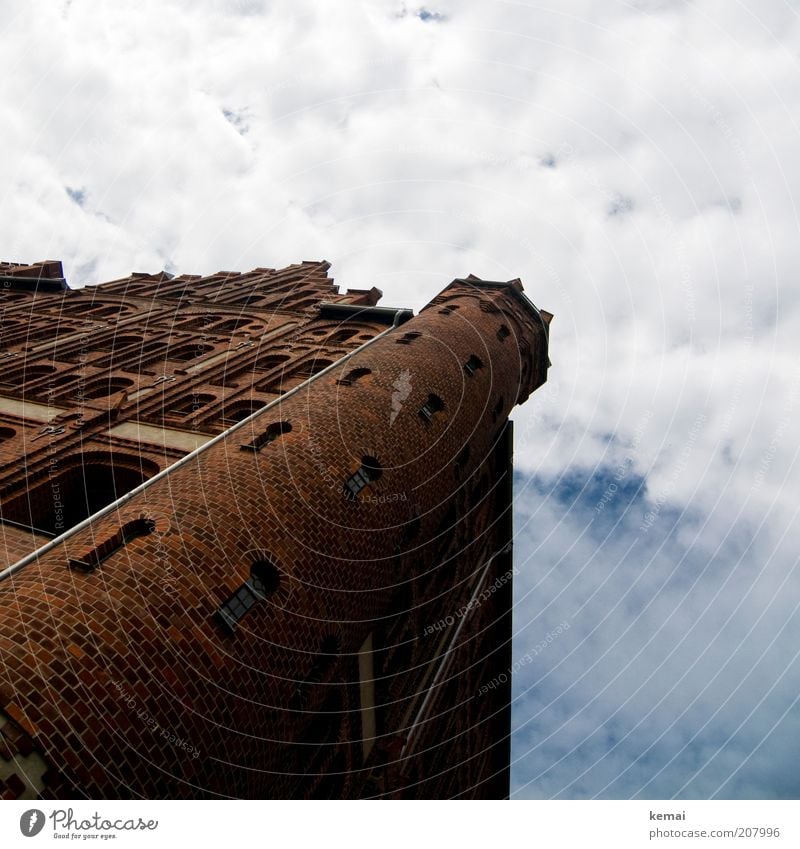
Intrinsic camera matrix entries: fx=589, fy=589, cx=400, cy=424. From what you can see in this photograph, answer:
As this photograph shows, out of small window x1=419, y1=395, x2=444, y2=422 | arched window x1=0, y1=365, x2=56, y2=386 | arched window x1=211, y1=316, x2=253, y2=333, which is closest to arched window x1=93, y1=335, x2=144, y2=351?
arched window x1=0, y1=365, x2=56, y2=386

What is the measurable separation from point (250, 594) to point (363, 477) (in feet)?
14.7

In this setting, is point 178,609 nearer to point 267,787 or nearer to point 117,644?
point 117,644

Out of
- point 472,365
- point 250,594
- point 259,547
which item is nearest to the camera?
point 250,594

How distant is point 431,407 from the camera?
17.8 m

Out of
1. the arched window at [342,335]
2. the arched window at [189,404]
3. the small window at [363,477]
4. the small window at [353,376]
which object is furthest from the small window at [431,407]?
the arched window at [342,335]

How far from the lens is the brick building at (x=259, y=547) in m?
7.57

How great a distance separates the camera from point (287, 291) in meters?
34.5

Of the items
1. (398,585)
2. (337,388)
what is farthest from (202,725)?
(337,388)

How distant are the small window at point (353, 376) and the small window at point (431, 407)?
1943mm

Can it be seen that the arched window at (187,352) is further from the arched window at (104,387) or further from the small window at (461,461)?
the small window at (461,461)

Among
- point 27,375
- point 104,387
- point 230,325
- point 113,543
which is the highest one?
point 230,325

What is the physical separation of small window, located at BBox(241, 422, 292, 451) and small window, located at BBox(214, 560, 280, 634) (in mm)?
2906

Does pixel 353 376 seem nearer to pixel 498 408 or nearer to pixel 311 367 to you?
pixel 311 367

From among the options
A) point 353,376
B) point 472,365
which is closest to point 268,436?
point 353,376
